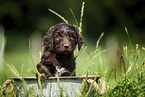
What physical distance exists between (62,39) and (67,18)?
986 centimetres

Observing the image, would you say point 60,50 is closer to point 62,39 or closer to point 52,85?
point 62,39

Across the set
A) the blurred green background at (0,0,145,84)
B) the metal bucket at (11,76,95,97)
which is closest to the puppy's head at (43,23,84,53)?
the metal bucket at (11,76,95,97)

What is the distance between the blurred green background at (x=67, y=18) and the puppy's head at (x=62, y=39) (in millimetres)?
8684

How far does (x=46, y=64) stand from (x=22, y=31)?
12903mm

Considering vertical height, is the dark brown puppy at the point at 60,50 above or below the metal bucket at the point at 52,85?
above

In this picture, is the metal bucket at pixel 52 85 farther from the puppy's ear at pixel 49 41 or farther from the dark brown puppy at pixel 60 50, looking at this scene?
the puppy's ear at pixel 49 41

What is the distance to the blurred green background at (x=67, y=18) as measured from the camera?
11875 mm

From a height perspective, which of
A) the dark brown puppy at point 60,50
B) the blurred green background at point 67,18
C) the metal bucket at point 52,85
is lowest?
the metal bucket at point 52,85

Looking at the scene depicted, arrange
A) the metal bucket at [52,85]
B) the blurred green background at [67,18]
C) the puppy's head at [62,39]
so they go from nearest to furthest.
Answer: the metal bucket at [52,85], the puppy's head at [62,39], the blurred green background at [67,18]

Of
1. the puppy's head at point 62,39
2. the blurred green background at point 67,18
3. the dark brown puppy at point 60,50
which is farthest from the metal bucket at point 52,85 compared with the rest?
the blurred green background at point 67,18

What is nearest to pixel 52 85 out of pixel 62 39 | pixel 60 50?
pixel 60 50

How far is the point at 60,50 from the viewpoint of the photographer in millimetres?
2037

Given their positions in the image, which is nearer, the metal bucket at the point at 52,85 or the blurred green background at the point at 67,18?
the metal bucket at the point at 52,85

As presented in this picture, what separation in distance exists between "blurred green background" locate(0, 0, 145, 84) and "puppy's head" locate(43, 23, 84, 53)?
868 centimetres
